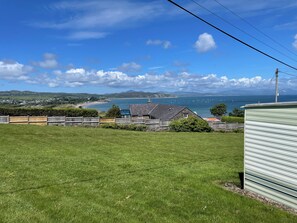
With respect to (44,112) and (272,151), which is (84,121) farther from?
(272,151)

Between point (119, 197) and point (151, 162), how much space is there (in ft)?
18.3

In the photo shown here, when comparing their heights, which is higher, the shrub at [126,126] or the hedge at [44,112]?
the hedge at [44,112]

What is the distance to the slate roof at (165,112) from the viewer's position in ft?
209

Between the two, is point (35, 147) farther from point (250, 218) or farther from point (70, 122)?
point (70, 122)

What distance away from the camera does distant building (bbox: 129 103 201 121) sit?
63.7 m

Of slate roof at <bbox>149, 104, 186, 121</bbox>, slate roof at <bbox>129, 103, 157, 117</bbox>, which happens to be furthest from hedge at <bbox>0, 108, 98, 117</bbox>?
slate roof at <bbox>129, 103, 157, 117</bbox>

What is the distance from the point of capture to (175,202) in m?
8.83

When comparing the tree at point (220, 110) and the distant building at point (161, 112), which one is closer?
the distant building at point (161, 112)

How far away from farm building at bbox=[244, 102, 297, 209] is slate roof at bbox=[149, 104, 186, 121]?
171 ft

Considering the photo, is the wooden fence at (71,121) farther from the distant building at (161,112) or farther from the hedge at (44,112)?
the distant building at (161,112)

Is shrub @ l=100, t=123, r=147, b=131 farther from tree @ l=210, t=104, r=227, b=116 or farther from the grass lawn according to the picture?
tree @ l=210, t=104, r=227, b=116

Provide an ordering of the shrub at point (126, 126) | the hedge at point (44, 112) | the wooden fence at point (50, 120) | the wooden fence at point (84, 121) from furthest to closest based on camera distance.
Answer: the hedge at point (44, 112), the shrub at point (126, 126), the wooden fence at point (84, 121), the wooden fence at point (50, 120)

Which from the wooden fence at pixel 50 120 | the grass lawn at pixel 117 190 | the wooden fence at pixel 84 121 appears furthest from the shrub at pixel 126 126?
Result: the grass lawn at pixel 117 190

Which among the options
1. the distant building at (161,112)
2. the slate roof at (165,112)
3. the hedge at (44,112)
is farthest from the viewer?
the slate roof at (165,112)
